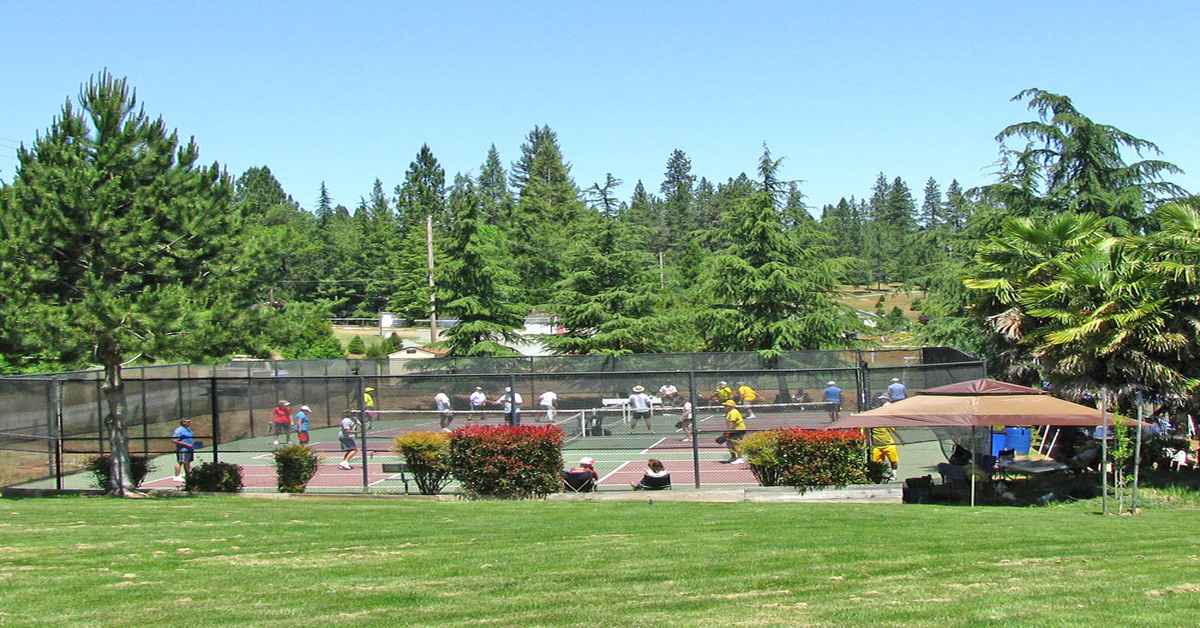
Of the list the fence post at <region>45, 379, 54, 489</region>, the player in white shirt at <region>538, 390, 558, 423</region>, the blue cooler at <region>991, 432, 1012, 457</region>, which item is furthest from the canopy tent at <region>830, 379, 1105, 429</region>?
the fence post at <region>45, 379, 54, 489</region>

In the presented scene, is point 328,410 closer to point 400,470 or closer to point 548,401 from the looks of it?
point 548,401

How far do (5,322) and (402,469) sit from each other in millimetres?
6726

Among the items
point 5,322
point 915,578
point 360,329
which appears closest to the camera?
point 915,578

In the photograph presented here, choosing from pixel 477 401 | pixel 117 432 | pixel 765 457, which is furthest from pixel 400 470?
pixel 765 457

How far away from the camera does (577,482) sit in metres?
18.6

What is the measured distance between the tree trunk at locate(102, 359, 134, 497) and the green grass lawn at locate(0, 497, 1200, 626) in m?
3.51

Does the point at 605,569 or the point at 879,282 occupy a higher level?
the point at 879,282

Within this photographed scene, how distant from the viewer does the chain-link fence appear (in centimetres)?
2059

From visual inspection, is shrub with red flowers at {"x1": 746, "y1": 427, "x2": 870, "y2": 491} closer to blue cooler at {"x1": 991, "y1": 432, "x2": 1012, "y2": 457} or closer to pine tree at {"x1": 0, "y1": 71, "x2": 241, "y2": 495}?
blue cooler at {"x1": 991, "y1": 432, "x2": 1012, "y2": 457}

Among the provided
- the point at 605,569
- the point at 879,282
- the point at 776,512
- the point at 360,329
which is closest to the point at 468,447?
the point at 776,512

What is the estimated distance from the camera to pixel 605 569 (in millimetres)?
9688

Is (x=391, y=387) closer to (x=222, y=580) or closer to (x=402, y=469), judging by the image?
(x=402, y=469)

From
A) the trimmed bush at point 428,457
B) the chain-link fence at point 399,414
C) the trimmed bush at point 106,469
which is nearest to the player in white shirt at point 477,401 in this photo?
the chain-link fence at point 399,414

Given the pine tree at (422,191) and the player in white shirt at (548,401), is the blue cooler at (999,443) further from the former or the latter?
the pine tree at (422,191)
